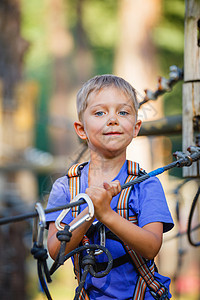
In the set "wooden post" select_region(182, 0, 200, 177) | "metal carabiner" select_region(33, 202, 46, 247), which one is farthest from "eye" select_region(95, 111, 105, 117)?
"wooden post" select_region(182, 0, 200, 177)

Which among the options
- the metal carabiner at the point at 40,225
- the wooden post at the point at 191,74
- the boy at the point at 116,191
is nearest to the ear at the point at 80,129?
the boy at the point at 116,191

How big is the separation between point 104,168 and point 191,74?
2.24ft

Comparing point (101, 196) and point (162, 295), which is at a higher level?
point (101, 196)

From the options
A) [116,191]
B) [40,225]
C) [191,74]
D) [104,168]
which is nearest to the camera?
[40,225]

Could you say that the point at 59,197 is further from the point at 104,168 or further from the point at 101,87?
the point at 101,87

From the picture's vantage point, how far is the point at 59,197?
134cm

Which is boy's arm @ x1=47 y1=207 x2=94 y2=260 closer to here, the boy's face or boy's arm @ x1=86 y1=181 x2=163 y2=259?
boy's arm @ x1=86 y1=181 x2=163 y2=259

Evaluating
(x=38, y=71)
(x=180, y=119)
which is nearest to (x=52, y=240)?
(x=180, y=119)

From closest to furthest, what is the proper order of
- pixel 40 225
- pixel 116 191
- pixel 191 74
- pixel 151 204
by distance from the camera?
pixel 40 225
pixel 116 191
pixel 151 204
pixel 191 74

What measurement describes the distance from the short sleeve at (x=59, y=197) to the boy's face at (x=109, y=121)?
0.14 meters

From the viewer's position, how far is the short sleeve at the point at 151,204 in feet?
4.10

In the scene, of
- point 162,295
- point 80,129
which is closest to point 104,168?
point 80,129

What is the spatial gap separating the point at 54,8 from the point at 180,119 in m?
14.9

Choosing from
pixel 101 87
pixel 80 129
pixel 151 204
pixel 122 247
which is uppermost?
pixel 101 87
